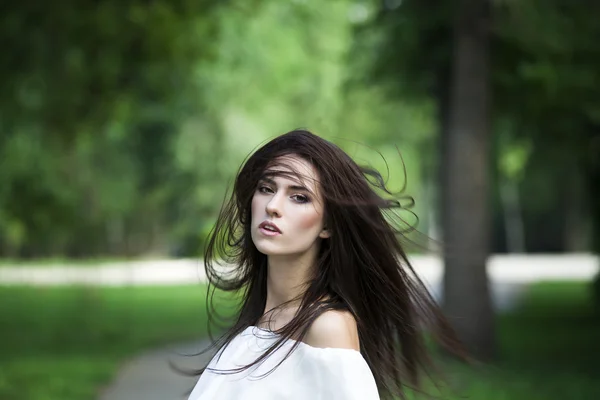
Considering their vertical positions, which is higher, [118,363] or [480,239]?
[480,239]

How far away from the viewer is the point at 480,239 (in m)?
11.8

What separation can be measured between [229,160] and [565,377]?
1774cm

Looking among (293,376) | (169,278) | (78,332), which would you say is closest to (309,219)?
(293,376)

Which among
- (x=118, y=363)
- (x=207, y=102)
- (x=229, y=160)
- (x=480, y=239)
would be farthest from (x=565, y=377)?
(x=229, y=160)

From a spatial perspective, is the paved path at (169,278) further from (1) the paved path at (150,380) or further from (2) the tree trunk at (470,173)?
(2) the tree trunk at (470,173)

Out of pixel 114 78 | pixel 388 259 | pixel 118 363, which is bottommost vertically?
pixel 118 363

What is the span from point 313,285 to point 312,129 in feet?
33.2

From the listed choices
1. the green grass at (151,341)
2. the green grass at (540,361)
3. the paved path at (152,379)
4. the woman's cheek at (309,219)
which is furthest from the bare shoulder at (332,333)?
the paved path at (152,379)

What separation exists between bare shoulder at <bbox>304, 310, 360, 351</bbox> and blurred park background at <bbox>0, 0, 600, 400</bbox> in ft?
2.02

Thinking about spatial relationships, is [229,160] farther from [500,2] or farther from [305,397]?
[305,397]

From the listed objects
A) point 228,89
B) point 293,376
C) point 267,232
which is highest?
point 228,89

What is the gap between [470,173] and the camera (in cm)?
1180

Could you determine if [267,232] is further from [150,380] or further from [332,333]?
[150,380]

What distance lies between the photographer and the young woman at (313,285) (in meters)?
2.83
